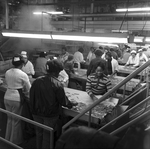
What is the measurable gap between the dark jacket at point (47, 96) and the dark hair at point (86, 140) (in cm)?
139

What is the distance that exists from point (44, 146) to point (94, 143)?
197 centimetres

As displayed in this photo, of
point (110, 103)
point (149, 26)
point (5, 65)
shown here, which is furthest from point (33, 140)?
point (149, 26)

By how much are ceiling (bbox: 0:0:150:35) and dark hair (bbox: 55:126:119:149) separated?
7570 millimetres

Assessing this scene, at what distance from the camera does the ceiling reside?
8.96m

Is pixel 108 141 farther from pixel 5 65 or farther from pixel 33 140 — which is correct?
pixel 5 65

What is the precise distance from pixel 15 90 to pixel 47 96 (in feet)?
3.08

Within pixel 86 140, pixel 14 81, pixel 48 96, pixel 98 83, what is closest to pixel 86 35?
pixel 98 83

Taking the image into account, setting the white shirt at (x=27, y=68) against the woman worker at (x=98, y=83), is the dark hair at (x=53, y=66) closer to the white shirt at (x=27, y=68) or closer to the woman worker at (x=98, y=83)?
the woman worker at (x=98, y=83)

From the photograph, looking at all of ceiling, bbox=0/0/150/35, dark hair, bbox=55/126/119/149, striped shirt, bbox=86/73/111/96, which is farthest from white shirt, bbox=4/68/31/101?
ceiling, bbox=0/0/150/35

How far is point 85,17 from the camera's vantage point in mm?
10242

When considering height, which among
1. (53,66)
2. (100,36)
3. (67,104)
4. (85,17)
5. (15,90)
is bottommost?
(67,104)

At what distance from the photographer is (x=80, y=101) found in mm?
3602

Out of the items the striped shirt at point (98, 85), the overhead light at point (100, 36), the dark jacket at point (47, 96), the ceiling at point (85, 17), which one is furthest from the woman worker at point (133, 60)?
the dark jacket at point (47, 96)

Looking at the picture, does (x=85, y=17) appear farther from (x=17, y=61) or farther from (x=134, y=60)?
(x=17, y=61)
